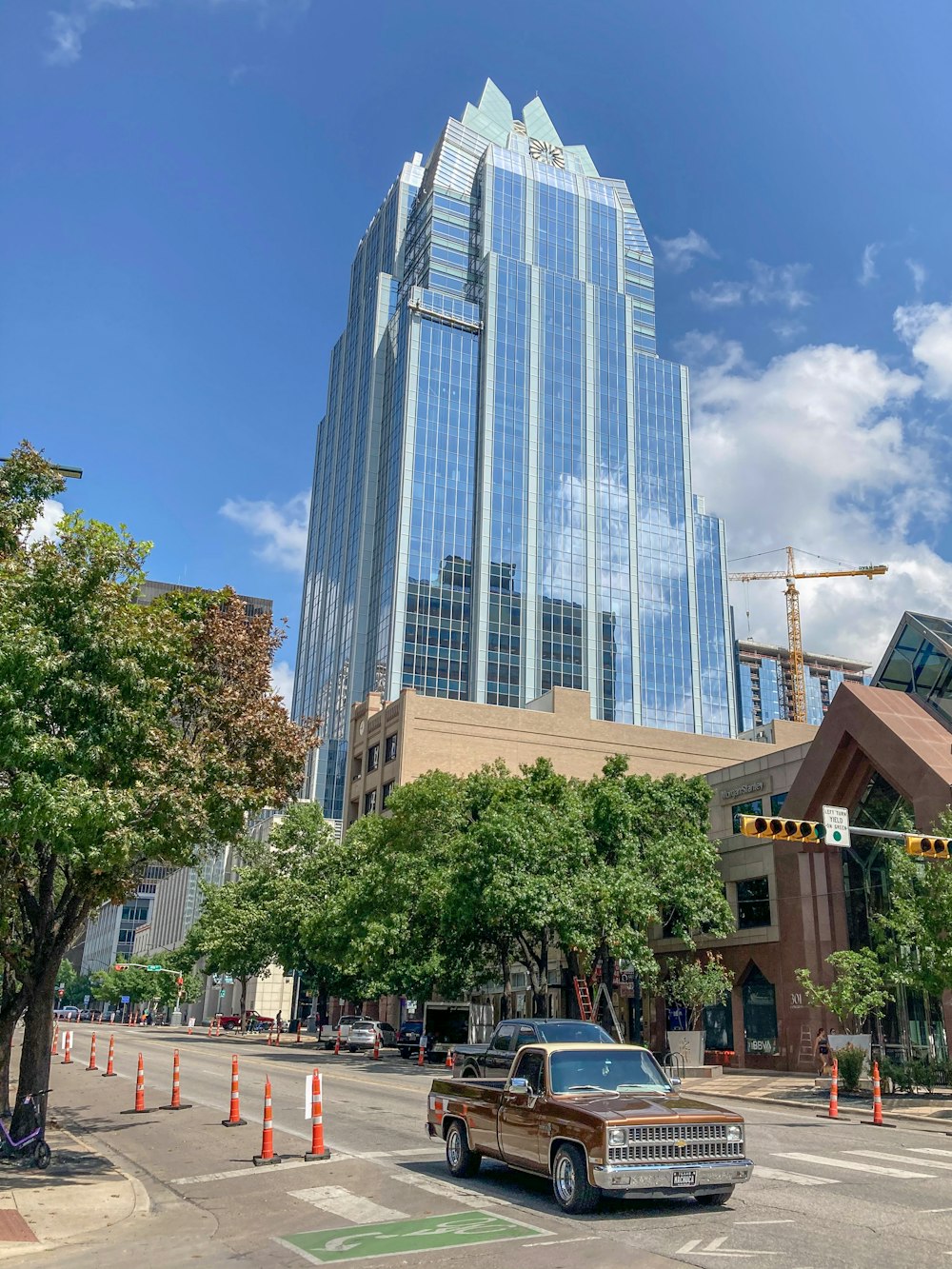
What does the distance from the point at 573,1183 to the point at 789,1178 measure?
398cm

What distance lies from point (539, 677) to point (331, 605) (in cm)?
3360

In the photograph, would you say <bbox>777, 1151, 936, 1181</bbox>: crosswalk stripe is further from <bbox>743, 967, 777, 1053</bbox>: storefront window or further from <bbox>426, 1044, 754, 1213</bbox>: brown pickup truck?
<bbox>743, 967, 777, 1053</bbox>: storefront window

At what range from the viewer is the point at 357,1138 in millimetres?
17188

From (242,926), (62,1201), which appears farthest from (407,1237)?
(242,926)

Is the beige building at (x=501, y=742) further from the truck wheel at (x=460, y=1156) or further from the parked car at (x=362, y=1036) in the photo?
the truck wheel at (x=460, y=1156)

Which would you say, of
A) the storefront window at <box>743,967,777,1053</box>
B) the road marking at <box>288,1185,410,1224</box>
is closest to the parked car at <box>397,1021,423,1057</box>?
the storefront window at <box>743,967,777,1053</box>

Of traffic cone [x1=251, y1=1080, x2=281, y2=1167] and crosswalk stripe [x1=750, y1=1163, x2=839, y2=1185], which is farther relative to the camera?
traffic cone [x1=251, y1=1080, x2=281, y2=1167]

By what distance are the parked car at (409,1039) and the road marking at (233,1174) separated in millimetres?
36083

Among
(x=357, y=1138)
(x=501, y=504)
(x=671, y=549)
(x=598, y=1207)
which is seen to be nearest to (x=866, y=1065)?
(x=357, y=1138)

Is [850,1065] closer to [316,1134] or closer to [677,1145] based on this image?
[316,1134]

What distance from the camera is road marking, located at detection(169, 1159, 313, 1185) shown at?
14.2 metres

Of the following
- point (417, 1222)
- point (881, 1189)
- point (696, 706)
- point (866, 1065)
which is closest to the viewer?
point (417, 1222)

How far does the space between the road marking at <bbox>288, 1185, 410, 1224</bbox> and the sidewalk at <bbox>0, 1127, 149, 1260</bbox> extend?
1.98m

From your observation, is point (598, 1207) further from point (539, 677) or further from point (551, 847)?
point (539, 677)
